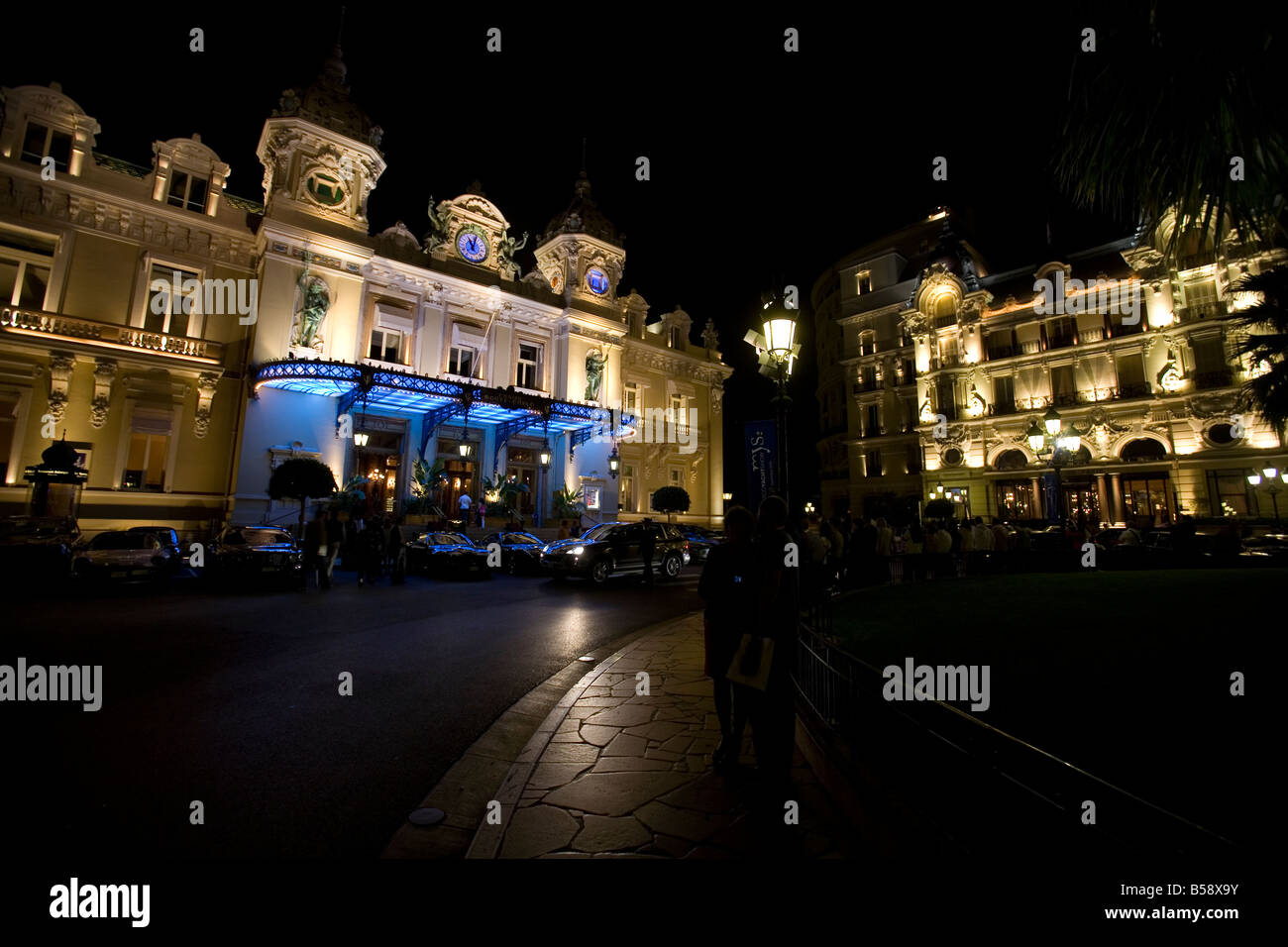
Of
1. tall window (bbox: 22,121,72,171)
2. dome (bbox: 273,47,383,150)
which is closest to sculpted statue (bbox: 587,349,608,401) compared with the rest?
dome (bbox: 273,47,383,150)

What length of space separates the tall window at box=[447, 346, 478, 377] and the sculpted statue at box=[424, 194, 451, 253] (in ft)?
16.6

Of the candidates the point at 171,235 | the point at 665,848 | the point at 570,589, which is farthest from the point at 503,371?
the point at 665,848

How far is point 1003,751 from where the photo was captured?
256 cm

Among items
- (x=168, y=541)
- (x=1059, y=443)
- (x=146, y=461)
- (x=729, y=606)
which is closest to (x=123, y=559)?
(x=168, y=541)

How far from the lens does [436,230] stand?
27.9 meters

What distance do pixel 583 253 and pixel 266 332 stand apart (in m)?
17.2

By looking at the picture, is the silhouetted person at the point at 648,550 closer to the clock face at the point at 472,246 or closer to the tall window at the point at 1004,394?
the clock face at the point at 472,246

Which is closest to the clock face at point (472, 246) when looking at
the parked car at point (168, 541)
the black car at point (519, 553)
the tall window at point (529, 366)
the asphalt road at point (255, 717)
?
the tall window at point (529, 366)

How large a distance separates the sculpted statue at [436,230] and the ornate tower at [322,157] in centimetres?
300

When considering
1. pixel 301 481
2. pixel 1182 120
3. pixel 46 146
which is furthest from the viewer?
pixel 46 146

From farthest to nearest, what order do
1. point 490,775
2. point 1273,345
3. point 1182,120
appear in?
point 1273,345 < point 490,775 < point 1182,120

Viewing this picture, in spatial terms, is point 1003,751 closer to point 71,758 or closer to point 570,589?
point 71,758

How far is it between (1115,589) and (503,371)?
26025mm

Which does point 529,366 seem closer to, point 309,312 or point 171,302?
point 309,312
